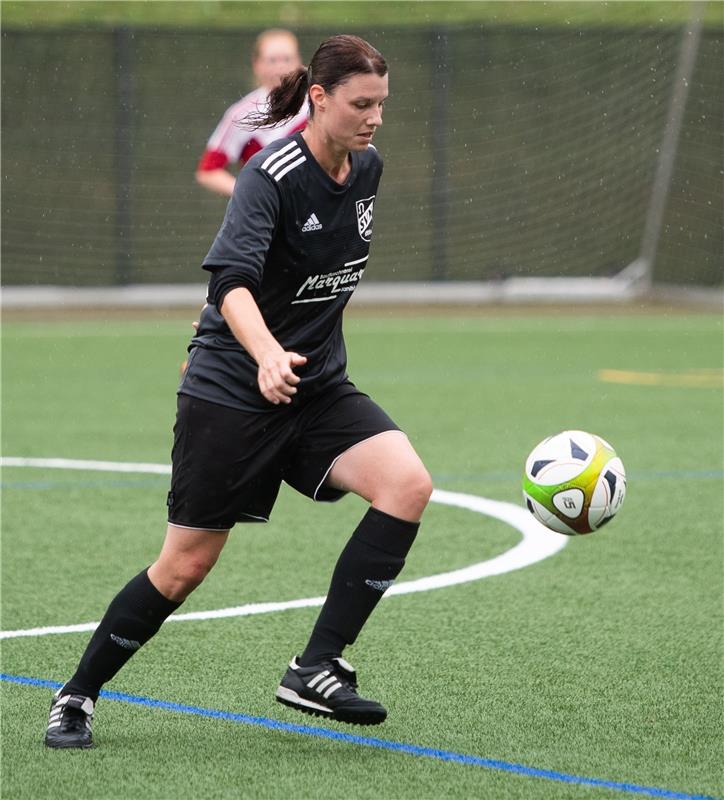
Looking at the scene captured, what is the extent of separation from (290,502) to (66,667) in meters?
3.21

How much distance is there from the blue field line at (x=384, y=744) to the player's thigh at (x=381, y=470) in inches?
26.9

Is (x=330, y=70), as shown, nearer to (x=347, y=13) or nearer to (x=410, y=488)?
(x=410, y=488)

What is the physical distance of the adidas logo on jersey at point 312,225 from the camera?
13.9 feet

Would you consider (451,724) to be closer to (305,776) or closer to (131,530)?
(305,776)

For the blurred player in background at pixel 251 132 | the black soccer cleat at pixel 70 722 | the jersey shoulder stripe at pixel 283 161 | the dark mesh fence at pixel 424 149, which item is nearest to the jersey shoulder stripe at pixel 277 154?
the jersey shoulder stripe at pixel 283 161

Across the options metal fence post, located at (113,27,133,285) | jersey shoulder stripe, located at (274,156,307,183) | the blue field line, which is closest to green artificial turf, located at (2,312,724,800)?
the blue field line

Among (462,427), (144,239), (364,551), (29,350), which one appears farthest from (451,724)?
(144,239)

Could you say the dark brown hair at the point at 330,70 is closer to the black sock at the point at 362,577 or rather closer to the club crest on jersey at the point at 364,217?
the club crest on jersey at the point at 364,217

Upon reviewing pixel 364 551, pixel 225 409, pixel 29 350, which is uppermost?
pixel 225 409

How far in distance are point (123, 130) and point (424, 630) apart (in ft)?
52.9

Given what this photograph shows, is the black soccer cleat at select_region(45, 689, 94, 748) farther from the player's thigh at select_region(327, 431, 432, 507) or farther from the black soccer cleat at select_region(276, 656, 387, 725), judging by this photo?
the player's thigh at select_region(327, 431, 432, 507)

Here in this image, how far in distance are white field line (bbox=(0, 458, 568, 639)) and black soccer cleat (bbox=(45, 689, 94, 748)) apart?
3.78 ft

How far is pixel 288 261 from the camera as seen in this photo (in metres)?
4.25

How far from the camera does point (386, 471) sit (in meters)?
4.25
